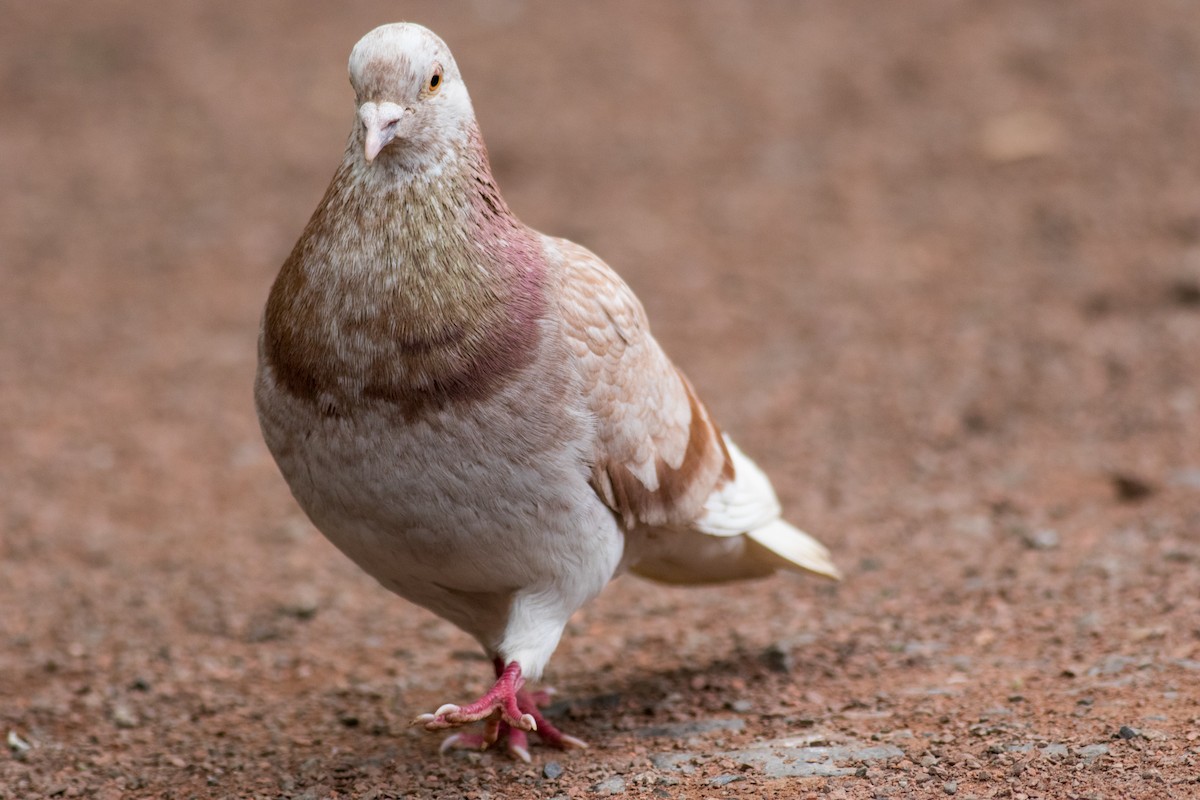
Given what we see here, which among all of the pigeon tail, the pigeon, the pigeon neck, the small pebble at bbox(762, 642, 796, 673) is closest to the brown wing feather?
the pigeon

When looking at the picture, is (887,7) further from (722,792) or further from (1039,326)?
(722,792)

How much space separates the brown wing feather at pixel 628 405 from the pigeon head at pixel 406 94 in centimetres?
44

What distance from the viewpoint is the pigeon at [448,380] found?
3.22m

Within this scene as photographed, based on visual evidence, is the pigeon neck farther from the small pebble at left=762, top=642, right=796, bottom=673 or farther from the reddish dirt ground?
the small pebble at left=762, top=642, right=796, bottom=673

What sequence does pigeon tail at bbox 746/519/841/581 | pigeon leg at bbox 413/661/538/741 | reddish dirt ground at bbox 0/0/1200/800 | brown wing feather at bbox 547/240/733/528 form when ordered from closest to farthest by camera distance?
pigeon leg at bbox 413/661/538/741 → brown wing feather at bbox 547/240/733/528 → reddish dirt ground at bbox 0/0/1200/800 → pigeon tail at bbox 746/519/841/581

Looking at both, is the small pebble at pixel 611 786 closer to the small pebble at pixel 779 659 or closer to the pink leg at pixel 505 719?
the pink leg at pixel 505 719

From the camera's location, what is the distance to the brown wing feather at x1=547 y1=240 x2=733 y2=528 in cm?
347

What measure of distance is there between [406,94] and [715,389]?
4101 mm

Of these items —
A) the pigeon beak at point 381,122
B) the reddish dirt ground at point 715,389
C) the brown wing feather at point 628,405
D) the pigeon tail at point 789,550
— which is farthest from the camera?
the pigeon tail at point 789,550

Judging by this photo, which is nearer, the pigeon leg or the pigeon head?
the pigeon head

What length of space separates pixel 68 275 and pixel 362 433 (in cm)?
606

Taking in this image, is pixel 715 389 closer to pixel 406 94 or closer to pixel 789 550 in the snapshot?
pixel 789 550

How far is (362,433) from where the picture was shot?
10.7 feet

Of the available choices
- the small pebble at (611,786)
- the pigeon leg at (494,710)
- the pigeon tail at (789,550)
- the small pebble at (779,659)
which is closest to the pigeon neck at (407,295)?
the pigeon leg at (494,710)
